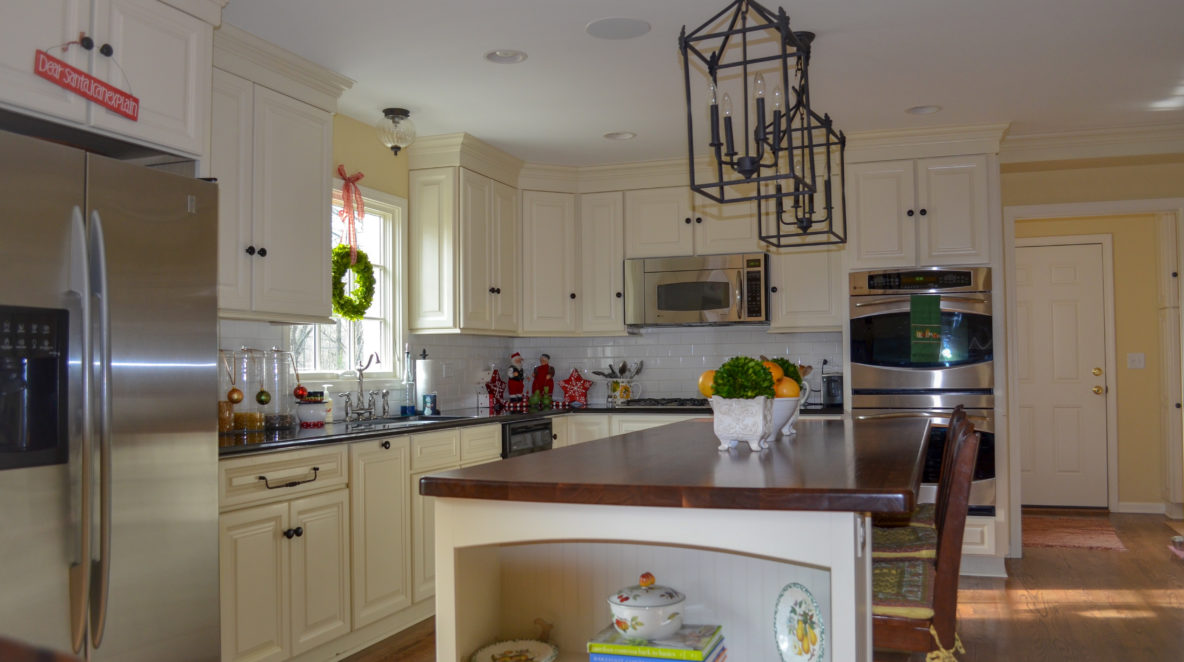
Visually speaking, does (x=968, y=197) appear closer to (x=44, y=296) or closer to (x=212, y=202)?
(x=212, y=202)

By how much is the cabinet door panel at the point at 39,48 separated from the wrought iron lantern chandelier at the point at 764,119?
1591 millimetres

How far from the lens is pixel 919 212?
5.04 metres

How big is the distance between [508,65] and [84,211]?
203cm

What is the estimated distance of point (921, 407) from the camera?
4.95 m

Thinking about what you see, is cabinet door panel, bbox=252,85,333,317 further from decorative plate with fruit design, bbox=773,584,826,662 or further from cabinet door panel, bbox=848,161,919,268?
cabinet door panel, bbox=848,161,919,268

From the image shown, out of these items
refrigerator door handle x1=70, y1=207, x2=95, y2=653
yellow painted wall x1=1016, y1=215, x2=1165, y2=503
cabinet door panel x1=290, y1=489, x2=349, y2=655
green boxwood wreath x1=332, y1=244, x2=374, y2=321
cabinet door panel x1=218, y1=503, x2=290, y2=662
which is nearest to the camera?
refrigerator door handle x1=70, y1=207, x2=95, y2=653

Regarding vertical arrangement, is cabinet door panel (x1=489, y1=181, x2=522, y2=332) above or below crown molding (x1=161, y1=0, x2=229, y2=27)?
below

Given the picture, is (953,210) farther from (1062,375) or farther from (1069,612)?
(1062,375)

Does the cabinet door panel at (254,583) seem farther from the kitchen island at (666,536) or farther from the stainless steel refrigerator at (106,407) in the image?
the kitchen island at (666,536)

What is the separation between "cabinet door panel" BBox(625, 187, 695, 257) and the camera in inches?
222

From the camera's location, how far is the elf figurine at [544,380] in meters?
5.88

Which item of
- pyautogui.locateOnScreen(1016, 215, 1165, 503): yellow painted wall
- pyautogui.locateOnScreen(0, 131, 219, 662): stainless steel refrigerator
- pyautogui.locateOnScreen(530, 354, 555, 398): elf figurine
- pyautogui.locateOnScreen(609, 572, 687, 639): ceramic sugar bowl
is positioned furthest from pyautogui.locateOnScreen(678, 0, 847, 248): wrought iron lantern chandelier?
pyautogui.locateOnScreen(1016, 215, 1165, 503): yellow painted wall

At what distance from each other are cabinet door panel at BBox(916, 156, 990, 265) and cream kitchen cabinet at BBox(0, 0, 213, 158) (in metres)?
3.69

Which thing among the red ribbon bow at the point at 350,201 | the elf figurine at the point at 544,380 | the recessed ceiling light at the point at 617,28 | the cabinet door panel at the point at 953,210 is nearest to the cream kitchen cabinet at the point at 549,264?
the elf figurine at the point at 544,380
